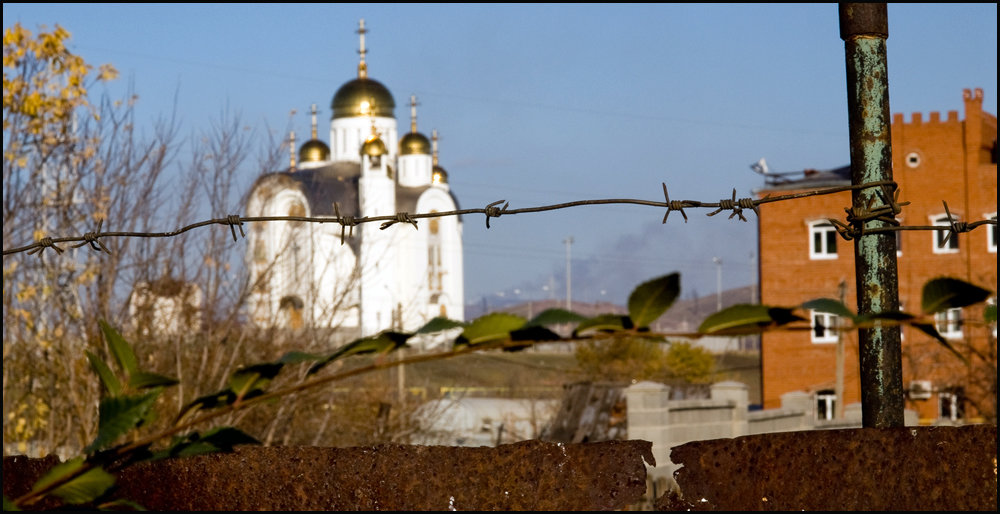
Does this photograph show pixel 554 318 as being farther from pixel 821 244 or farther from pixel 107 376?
pixel 821 244

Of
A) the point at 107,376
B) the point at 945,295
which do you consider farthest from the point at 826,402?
the point at 107,376

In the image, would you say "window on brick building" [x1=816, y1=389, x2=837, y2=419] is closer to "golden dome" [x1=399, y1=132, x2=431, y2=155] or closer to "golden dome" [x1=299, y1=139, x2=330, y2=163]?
"golden dome" [x1=399, y1=132, x2=431, y2=155]

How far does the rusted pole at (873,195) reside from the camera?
8.05 ft

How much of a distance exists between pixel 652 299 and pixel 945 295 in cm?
28

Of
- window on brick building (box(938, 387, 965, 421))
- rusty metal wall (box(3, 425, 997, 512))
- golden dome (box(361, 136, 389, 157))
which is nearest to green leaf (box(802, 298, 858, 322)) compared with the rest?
rusty metal wall (box(3, 425, 997, 512))

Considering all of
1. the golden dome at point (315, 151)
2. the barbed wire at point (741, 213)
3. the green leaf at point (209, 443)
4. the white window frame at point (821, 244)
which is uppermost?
the golden dome at point (315, 151)

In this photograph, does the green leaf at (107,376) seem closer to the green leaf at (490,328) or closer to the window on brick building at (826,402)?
the green leaf at (490,328)

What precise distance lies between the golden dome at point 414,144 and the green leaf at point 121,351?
2773 inches

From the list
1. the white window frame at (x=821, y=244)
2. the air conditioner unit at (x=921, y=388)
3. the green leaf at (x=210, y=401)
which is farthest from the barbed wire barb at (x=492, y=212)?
the white window frame at (x=821, y=244)

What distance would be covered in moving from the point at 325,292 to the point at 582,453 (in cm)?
1285

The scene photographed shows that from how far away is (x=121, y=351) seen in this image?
128 cm

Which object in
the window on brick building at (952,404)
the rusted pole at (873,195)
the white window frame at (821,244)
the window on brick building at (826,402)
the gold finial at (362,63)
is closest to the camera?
the rusted pole at (873,195)

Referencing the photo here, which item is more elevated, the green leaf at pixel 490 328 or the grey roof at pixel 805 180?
the grey roof at pixel 805 180

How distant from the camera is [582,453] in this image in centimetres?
221
